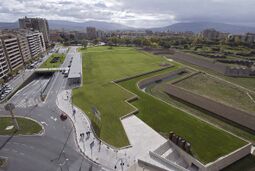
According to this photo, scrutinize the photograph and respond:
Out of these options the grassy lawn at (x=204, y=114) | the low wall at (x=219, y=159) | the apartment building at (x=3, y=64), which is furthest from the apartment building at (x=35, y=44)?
the low wall at (x=219, y=159)

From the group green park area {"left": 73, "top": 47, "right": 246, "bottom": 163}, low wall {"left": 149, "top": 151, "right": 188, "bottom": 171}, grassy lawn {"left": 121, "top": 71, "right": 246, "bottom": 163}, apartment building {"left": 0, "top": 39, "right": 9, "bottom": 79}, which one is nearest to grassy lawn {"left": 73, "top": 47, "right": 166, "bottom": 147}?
green park area {"left": 73, "top": 47, "right": 246, "bottom": 163}

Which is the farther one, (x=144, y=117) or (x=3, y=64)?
(x=3, y=64)

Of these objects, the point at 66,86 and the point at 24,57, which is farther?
the point at 24,57

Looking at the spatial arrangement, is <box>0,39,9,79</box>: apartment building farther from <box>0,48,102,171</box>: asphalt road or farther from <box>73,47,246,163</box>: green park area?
<box>0,48,102,171</box>: asphalt road

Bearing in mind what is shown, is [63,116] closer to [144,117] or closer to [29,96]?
[144,117]

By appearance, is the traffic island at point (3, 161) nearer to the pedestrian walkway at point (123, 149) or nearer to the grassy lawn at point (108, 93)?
the pedestrian walkway at point (123, 149)

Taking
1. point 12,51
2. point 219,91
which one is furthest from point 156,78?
point 12,51

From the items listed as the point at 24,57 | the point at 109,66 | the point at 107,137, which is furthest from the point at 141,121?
the point at 24,57

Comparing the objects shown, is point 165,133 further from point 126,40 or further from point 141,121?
point 126,40
